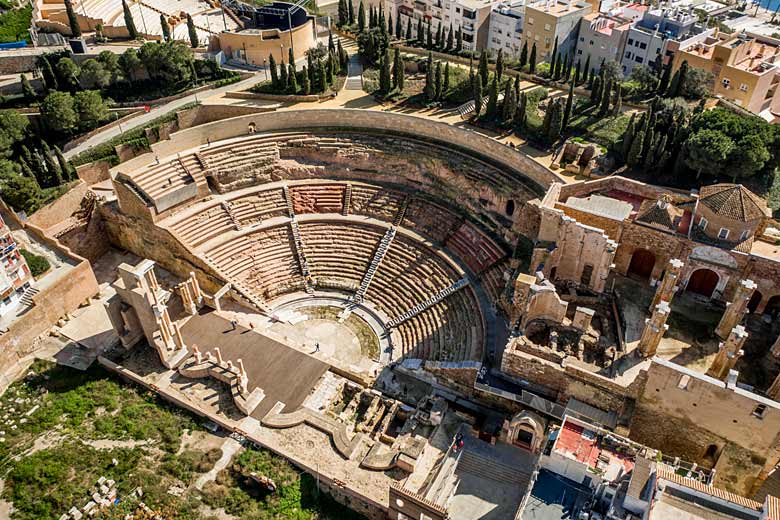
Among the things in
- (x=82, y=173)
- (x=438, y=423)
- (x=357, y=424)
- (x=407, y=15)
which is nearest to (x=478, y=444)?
(x=438, y=423)

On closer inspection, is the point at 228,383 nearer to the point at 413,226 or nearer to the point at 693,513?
the point at 413,226

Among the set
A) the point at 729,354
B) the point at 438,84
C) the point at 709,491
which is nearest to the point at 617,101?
the point at 438,84

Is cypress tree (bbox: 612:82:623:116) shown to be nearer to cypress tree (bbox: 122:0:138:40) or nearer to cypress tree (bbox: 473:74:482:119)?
cypress tree (bbox: 473:74:482:119)

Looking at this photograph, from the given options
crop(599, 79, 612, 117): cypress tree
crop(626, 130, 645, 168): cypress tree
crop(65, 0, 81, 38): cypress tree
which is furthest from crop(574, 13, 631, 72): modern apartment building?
crop(65, 0, 81, 38): cypress tree

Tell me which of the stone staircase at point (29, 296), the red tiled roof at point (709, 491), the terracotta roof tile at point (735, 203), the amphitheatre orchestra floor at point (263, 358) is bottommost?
the amphitheatre orchestra floor at point (263, 358)

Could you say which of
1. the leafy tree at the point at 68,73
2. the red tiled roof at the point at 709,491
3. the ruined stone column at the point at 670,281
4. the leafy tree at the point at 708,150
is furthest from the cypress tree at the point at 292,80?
the red tiled roof at the point at 709,491

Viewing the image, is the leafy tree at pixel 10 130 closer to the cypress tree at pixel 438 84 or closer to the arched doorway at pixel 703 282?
the cypress tree at pixel 438 84

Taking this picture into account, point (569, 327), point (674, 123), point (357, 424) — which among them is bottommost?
point (357, 424)
